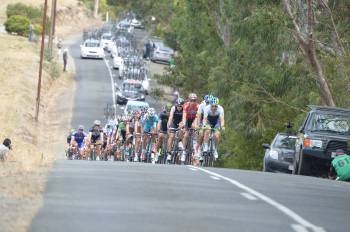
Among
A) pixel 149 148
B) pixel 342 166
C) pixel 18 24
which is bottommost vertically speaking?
pixel 149 148

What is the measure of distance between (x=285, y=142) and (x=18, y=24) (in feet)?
256

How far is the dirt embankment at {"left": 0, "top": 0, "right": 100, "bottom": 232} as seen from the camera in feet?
39.9

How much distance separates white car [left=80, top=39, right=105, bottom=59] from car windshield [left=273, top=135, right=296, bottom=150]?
7086 cm

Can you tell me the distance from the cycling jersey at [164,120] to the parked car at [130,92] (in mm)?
45076

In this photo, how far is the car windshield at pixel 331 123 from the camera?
24.7 metres

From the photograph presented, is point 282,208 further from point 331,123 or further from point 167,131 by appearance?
point 167,131

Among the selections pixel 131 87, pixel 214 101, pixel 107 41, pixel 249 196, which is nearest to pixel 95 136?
pixel 214 101

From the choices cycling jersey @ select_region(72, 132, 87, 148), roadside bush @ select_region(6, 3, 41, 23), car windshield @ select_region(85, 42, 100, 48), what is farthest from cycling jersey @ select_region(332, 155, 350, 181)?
roadside bush @ select_region(6, 3, 41, 23)

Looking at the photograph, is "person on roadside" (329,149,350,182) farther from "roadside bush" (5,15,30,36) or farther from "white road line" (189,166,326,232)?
"roadside bush" (5,15,30,36)

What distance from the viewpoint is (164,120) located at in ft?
96.1

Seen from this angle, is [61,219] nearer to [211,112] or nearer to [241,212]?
[241,212]

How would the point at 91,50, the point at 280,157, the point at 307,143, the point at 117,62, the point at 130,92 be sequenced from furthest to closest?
the point at 91,50, the point at 117,62, the point at 130,92, the point at 280,157, the point at 307,143

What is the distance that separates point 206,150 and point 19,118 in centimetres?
3747

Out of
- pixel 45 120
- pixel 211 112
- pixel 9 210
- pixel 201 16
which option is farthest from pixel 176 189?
pixel 45 120
